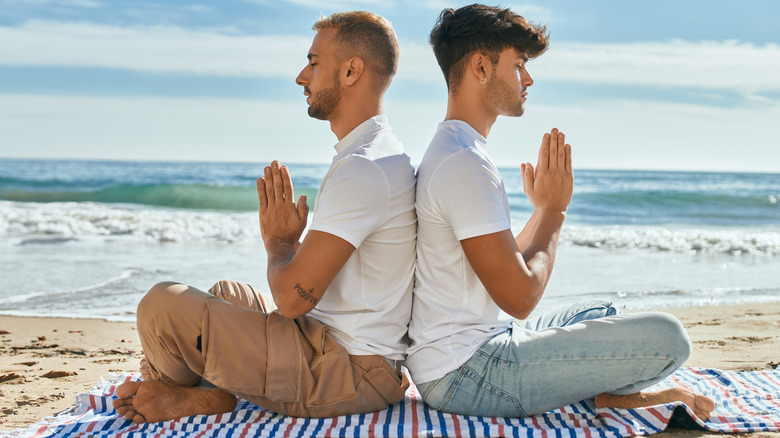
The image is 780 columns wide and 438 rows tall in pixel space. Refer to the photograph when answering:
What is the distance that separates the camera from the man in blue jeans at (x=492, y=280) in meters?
2.62

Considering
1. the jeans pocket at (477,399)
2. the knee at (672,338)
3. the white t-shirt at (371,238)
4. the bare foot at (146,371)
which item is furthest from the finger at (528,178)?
the bare foot at (146,371)

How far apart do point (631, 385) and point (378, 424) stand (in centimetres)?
109

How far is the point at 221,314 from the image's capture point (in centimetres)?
280

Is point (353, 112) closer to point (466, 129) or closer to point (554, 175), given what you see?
point (466, 129)

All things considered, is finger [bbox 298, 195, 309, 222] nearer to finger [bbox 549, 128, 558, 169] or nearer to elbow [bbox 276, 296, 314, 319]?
elbow [bbox 276, 296, 314, 319]

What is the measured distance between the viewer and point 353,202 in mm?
2613

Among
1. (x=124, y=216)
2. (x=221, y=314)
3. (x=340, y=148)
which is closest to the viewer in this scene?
(x=221, y=314)

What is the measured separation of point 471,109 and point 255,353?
1.34m

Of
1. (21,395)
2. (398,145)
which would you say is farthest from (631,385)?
(21,395)

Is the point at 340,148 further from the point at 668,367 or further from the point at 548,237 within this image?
the point at 668,367

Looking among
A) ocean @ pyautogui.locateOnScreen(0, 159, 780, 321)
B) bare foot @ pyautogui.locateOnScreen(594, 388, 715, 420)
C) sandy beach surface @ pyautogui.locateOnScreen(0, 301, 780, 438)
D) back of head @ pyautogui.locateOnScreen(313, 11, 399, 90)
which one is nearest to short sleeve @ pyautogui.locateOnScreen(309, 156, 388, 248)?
back of head @ pyautogui.locateOnScreen(313, 11, 399, 90)

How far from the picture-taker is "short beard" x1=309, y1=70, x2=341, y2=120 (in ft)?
10.0

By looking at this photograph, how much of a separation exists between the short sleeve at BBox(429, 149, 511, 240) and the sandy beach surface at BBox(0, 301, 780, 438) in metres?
1.26

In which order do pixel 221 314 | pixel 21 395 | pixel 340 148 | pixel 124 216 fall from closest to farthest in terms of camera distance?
pixel 221 314 → pixel 340 148 → pixel 21 395 → pixel 124 216
